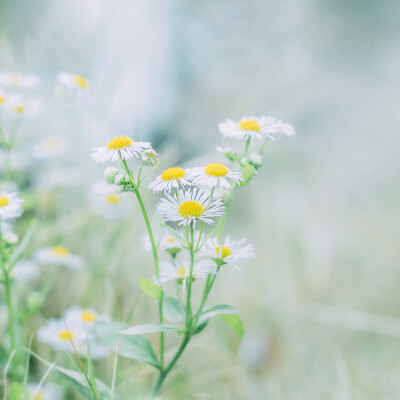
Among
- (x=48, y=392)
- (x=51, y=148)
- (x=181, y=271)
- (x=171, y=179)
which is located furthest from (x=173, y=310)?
(x=51, y=148)

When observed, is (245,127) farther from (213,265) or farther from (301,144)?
(301,144)

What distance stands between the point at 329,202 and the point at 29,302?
991 mm

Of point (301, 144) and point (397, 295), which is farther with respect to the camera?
point (301, 144)

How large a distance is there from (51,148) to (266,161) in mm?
827

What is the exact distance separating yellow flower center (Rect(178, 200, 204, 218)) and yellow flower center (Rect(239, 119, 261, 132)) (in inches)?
3.8

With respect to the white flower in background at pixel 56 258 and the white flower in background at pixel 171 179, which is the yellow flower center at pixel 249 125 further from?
the white flower in background at pixel 56 258

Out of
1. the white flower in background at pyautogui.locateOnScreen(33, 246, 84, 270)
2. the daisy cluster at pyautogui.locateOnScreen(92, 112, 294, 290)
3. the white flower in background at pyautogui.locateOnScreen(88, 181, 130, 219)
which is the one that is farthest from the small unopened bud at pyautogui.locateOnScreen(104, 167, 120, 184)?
the white flower in background at pyautogui.locateOnScreen(88, 181, 130, 219)

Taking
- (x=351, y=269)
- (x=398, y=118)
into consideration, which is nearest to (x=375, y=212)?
(x=351, y=269)

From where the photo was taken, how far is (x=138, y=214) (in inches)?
39.4

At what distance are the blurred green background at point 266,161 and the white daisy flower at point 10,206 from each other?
0.12m

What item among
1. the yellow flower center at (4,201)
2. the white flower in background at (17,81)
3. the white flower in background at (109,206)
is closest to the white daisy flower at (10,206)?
the yellow flower center at (4,201)

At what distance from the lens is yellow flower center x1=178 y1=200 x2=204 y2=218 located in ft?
1.33

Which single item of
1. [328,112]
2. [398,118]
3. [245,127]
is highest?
[328,112]

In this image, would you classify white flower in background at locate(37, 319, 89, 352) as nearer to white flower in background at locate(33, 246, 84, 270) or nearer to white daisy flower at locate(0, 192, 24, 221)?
white flower in background at locate(33, 246, 84, 270)
